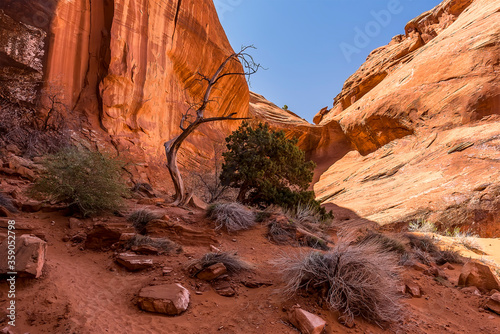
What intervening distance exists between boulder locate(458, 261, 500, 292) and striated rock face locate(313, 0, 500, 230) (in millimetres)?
6023

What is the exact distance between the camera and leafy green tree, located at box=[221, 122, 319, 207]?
1055 cm

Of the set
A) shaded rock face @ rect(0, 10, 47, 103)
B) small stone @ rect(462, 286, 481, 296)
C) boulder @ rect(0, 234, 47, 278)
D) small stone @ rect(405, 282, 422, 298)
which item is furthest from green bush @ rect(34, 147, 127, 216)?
shaded rock face @ rect(0, 10, 47, 103)

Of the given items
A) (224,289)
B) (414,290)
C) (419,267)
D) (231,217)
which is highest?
(419,267)

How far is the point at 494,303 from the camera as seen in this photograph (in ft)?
12.9

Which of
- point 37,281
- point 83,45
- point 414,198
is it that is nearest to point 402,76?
point 414,198

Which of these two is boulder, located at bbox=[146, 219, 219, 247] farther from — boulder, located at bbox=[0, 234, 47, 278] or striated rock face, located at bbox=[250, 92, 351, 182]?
striated rock face, located at bbox=[250, 92, 351, 182]

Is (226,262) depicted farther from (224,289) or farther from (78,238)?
(78,238)

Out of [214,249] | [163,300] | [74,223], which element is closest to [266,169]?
[214,249]

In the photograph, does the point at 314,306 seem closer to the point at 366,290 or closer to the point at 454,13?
the point at 366,290

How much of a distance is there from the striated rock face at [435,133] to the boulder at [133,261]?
939cm

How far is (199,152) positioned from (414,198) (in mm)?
13345

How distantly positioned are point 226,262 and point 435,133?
17.6 meters

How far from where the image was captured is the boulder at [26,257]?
9.86 ft

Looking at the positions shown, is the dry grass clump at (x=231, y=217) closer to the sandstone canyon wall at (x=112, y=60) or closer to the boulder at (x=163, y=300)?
the boulder at (x=163, y=300)
